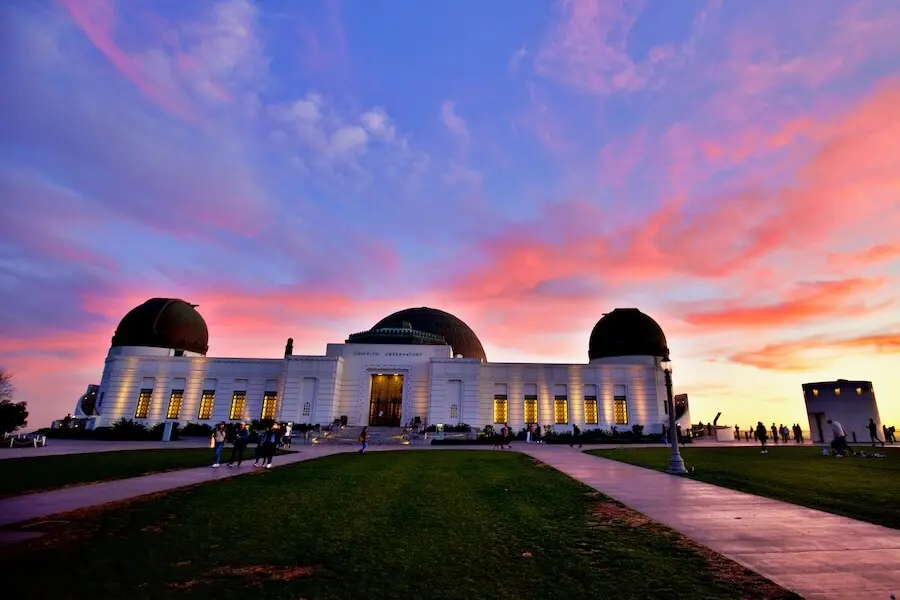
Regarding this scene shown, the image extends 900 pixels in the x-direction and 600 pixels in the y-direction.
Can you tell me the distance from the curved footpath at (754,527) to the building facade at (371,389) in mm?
30085

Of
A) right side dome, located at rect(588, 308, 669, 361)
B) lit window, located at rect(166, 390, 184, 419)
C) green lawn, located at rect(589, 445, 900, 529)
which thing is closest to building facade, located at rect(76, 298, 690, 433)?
lit window, located at rect(166, 390, 184, 419)

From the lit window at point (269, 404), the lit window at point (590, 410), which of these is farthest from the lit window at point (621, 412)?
the lit window at point (269, 404)

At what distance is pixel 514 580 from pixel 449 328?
187 feet

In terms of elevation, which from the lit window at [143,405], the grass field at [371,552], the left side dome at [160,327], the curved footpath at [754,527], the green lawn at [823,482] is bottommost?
the grass field at [371,552]

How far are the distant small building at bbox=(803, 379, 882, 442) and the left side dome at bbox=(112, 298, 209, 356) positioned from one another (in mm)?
66787

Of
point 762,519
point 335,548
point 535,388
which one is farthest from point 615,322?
point 335,548

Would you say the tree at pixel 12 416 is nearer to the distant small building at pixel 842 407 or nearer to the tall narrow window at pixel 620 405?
the tall narrow window at pixel 620 405

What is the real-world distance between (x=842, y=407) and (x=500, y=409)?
31.9 m

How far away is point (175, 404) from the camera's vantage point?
151 feet

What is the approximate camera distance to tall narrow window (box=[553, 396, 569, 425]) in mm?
45906

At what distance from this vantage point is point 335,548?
664 centimetres

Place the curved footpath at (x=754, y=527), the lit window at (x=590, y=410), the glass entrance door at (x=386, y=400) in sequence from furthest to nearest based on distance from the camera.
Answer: the lit window at (x=590, y=410) → the glass entrance door at (x=386, y=400) → the curved footpath at (x=754, y=527)

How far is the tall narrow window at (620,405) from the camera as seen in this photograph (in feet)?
153

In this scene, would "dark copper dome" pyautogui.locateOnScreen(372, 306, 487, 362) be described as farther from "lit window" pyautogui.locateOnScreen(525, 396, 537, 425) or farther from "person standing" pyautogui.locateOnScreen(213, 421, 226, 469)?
"person standing" pyautogui.locateOnScreen(213, 421, 226, 469)
